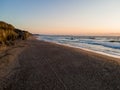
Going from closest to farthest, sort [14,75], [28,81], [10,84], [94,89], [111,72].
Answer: [94,89], [10,84], [28,81], [14,75], [111,72]

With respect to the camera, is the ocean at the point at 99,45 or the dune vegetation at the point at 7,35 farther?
the dune vegetation at the point at 7,35

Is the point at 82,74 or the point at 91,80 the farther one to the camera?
the point at 82,74

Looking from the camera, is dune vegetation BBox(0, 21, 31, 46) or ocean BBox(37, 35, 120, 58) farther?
dune vegetation BBox(0, 21, 31, 46)

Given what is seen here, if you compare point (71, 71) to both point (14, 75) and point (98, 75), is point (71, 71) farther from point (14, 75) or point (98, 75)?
point (14, 75)

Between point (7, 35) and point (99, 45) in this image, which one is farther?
point (99, 45)

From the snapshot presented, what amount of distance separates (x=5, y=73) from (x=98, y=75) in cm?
549

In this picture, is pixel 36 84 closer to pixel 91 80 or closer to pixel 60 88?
pixel 60 88

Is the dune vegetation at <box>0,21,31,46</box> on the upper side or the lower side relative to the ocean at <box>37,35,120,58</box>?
upper

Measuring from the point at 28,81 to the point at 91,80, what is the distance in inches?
129

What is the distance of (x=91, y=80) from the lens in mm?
8133

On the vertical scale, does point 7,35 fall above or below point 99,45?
above

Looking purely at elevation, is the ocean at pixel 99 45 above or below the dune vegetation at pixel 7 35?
below

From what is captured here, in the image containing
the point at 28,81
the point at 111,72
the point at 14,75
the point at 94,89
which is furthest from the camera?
the point at 111,72

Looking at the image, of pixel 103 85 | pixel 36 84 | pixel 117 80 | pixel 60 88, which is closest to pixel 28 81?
pixel 36 84
